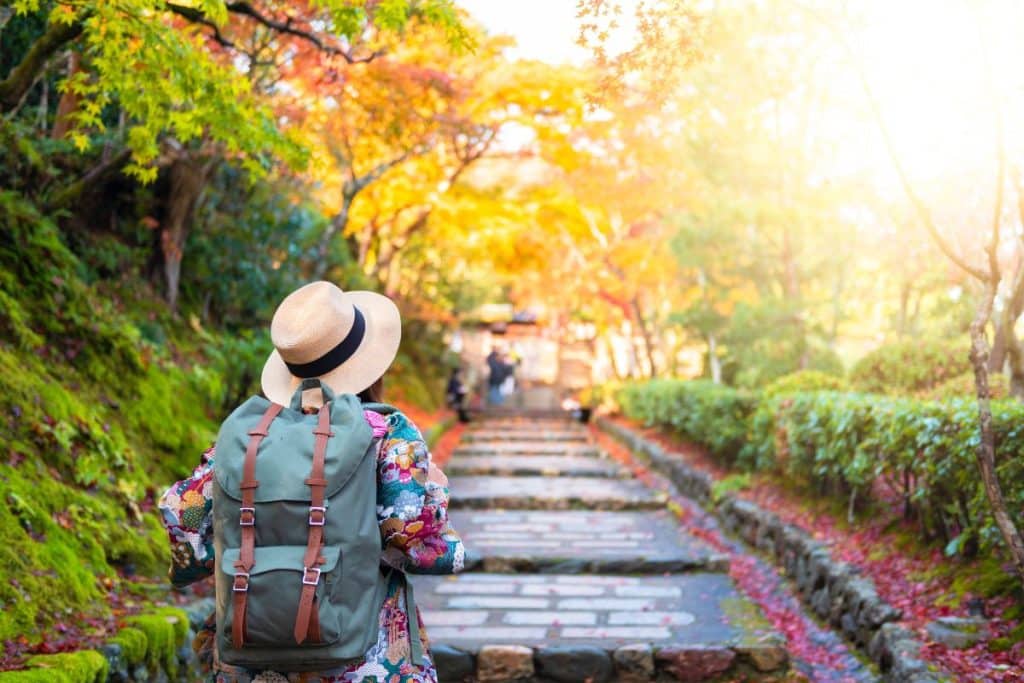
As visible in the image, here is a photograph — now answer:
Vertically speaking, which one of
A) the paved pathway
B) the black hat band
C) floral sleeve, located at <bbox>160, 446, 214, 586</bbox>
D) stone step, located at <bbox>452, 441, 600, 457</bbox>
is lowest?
the paved pathway

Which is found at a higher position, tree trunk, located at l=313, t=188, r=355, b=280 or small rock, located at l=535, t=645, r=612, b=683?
tree trunk, located at l=313, t=188, r=355, b=280

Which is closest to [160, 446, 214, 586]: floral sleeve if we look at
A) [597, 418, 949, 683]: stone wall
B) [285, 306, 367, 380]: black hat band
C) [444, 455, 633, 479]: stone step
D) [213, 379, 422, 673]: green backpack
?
[213, 379, 422, 673]: green backpack

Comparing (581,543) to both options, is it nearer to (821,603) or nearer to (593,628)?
(593,628)

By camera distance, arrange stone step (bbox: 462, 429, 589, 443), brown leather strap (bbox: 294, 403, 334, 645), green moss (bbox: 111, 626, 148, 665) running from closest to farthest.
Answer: brown leather strap (bbox: 294, 403, 334, 645) < green moss (bbox: 111, 626, 148, 665) < stone step (bbox: 462, 429, 589, 443)

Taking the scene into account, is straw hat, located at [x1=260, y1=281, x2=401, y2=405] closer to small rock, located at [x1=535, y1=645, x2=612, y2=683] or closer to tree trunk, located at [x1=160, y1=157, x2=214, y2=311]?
small rock, located at [x1=535, y1=645, x2=612, y2=683]

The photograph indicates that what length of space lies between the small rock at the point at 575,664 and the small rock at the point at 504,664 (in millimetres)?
66

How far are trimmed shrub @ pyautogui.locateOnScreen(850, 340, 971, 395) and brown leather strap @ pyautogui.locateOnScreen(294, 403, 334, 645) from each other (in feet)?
28.9

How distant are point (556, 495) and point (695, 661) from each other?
6.30 m

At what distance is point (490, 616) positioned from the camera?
22.8 feet

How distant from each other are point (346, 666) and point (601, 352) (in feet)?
90.7

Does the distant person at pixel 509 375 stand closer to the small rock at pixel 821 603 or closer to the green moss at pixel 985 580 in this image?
the small rock at pixel 821 603

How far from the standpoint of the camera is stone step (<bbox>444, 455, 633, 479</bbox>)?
1447 cm

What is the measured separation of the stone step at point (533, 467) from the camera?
14.5 metres

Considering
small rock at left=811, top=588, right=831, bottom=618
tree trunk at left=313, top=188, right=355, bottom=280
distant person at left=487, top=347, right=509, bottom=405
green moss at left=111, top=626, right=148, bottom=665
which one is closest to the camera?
green moss at left=111, top=626, right=148, bottom=665
